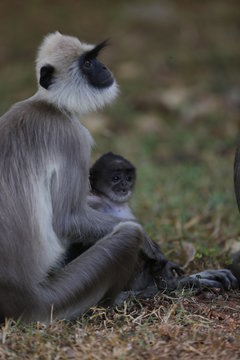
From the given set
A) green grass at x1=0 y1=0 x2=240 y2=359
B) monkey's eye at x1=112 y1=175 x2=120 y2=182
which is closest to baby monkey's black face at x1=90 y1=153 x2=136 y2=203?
monkey's eye at x1=112 y1=175 x2=120 y2=182

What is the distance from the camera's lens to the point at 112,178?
4871 millimetres

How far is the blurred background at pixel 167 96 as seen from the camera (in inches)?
262

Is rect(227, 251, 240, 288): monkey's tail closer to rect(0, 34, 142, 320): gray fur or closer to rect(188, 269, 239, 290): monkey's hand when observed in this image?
rect(188, 269, 239, 290): monkey's hand

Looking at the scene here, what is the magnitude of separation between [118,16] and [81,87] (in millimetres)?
10993

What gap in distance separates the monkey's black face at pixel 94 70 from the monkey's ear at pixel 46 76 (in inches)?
7.1

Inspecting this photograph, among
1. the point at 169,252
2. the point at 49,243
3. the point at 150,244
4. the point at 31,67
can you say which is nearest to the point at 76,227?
the point at 49,243

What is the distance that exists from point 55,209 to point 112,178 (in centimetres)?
93

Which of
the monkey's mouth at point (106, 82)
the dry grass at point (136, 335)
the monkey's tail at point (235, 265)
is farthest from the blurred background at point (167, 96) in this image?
the monkey's mouth at point (106, 82)

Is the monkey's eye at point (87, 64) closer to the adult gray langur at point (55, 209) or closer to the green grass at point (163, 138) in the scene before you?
the adult gray langur at point (55, 209)

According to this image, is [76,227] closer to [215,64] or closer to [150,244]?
[150,244]

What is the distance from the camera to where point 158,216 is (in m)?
6.68

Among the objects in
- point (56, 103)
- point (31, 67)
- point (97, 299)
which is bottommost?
point (97, 299)

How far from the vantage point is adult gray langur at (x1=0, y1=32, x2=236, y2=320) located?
3.87 m

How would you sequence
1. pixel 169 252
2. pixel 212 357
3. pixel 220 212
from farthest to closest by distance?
pixel 220 212 → pixel 169 252 → pixel 212 357
